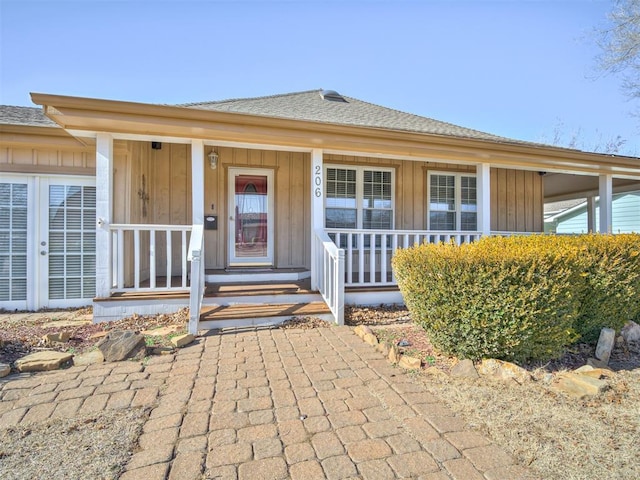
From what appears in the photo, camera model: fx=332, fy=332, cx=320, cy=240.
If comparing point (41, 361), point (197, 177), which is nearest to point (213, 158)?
point (197, 177)

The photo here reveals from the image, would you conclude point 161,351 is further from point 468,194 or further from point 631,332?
point 468,194

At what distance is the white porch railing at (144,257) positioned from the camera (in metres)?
4.65

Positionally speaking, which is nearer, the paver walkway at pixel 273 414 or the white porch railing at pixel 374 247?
the paver walkway at pixel 273 414

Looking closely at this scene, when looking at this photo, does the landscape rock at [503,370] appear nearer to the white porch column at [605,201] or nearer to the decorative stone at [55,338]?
the decorative stone at [55,338]

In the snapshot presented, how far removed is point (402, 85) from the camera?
12430 millimetres

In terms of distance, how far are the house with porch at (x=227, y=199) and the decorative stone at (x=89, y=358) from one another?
3.29 ft

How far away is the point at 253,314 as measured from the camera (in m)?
4.53

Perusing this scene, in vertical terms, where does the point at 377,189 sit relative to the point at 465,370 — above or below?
above

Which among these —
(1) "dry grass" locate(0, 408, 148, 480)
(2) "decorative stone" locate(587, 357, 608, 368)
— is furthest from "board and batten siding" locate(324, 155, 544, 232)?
→ (1) "dry grass" locate(0, 408, 148, 480)

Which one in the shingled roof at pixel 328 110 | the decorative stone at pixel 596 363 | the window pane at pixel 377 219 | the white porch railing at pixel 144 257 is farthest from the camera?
the window pane at pixel 377 219

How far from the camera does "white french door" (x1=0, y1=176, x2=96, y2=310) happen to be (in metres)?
5.26

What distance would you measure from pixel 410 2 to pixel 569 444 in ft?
26.3

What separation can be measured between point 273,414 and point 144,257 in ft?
15.8

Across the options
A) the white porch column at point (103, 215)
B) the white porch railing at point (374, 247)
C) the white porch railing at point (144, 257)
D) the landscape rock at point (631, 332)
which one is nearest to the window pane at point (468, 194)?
the white porch railing at point (374, 247)
